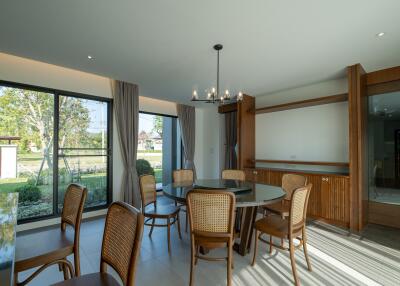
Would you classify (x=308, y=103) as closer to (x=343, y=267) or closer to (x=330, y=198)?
(x=330, y=198)

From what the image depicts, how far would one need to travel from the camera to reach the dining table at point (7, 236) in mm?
758

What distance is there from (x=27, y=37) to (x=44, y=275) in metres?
2.71

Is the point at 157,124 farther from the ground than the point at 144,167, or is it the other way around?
the point at 157,124

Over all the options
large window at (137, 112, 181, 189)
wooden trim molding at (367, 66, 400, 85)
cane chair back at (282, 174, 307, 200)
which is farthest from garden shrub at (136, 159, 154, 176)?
wooden trim molding at (367, 66, 400, 85)

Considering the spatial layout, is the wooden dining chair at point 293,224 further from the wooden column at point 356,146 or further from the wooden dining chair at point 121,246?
the wooden column at point 356,146

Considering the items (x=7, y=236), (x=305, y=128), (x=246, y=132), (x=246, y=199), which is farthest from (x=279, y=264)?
(x=246, y=132)

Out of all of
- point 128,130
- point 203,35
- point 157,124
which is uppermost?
point 203,35

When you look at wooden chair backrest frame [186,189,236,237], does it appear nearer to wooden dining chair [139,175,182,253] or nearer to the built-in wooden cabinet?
wooden dining chair [139,175,182,253]

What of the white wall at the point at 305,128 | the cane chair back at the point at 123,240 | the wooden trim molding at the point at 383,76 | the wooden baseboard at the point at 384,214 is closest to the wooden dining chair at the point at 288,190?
the white wall at the point at 305,128

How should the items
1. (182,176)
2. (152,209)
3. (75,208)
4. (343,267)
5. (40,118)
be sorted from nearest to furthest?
(75,208) < (343,267) < (152,209) < (40,118) < (182,176)

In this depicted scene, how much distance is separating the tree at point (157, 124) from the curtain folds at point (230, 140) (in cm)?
188

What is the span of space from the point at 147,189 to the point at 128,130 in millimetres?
1757

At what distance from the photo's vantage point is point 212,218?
5.99ft

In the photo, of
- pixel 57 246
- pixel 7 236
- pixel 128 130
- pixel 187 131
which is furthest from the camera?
pixel 187 131
